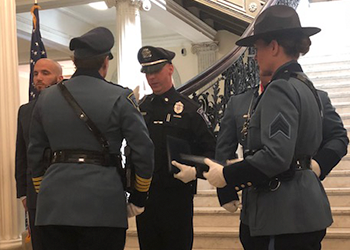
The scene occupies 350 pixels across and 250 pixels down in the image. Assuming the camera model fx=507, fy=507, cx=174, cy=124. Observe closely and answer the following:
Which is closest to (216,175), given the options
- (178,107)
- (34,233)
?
(178,107)

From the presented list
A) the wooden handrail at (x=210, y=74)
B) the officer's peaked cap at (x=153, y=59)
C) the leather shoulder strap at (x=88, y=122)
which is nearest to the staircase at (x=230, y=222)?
the wooden handrail at (x=210, y=74)

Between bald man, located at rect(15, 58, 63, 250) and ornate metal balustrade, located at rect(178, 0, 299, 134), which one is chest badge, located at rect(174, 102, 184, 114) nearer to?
bald man, located at rect(15, 58, 63, 250)

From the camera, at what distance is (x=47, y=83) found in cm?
315

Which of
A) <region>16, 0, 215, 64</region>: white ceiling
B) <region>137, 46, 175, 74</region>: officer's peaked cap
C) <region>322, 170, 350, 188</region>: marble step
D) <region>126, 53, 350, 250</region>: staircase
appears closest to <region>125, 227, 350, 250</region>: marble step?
<region>126, 53, 350, 250</region>: staircase

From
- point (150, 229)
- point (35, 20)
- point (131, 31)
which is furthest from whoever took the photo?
point (131, 31)

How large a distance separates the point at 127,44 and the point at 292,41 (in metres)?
5.77

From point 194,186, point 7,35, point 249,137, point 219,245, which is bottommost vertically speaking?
point 219,245

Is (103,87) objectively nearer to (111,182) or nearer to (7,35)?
(111,182)

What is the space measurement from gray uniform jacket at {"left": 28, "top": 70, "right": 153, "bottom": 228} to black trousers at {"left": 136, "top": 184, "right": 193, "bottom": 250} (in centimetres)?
65

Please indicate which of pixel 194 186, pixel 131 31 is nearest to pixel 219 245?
pixel 194 186

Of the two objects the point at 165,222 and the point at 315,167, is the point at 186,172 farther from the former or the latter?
the point at 315,167

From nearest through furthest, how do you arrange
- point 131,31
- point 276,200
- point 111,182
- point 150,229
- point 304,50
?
point 276,200 < point 304,50 < point 111,182 < point 150,229 < point 131,31

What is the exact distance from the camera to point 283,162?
1708 mm

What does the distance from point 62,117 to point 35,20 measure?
3.05m
